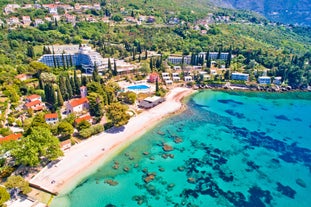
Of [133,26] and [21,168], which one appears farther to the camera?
[133,26]

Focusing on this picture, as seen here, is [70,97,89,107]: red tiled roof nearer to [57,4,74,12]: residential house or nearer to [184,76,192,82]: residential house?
[184,76,192,82]: residential house

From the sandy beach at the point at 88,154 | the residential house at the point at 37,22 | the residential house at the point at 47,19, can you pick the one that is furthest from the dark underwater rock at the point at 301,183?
the residential house at the point at 47,19

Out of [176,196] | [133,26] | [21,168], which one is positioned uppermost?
[133,26]

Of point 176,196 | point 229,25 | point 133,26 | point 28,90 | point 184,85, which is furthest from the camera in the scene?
point 229,25

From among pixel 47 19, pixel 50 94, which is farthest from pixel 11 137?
pixel 47 19

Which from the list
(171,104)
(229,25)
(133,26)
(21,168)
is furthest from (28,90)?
(229,25)

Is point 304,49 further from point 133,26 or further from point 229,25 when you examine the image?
point 133,26

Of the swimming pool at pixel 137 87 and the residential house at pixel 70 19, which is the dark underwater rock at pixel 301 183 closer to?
the swimming pool at pixel 137 87
